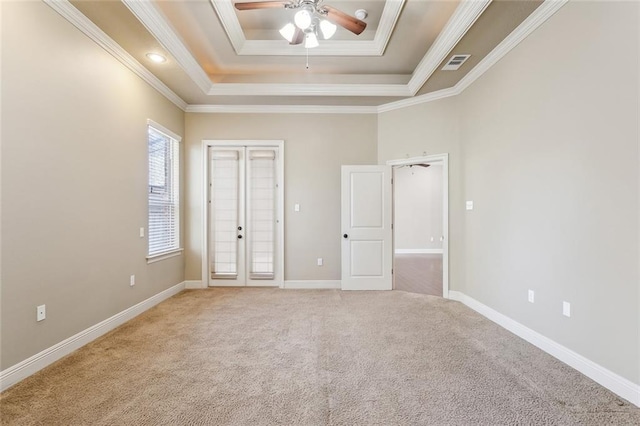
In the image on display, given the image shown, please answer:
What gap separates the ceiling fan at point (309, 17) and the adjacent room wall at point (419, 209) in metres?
6.95

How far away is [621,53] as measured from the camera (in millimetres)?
1991

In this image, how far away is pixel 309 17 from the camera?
2480 mm

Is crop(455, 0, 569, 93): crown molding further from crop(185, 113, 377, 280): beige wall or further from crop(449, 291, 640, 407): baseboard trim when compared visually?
crop(449, 291, 640, 407): baseboard trim

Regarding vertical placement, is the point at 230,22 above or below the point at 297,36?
above

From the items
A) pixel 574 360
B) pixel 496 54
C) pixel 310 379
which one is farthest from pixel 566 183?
pixel 310 379

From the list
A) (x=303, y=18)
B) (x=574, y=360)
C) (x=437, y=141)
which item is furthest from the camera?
(x=437, y=141)

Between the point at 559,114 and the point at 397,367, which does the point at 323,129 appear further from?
the point at 397,367

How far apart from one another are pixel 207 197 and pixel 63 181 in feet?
7.80

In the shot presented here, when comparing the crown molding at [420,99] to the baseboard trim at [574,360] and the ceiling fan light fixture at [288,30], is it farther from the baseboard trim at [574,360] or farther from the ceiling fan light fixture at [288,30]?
the baseboard trim at [574,360]

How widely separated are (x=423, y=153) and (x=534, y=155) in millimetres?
1817

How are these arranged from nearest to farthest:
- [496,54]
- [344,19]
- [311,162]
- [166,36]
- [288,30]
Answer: [344,19] < [288,30] < [166,36] < [496,54] < [311,162]

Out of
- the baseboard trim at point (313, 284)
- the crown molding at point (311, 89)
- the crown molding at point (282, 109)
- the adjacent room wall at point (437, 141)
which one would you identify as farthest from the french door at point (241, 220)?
the adjacent room wall at point (437, 141)

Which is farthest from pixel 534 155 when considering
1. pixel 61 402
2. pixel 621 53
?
pixel 61 402

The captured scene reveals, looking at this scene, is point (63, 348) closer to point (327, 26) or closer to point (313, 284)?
point (313, 284)
